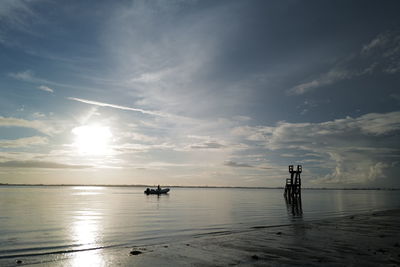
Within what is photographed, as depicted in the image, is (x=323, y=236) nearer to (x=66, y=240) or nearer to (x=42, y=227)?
(x=66, y=240)

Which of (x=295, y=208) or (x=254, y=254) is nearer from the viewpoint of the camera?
(x=254, y=254)

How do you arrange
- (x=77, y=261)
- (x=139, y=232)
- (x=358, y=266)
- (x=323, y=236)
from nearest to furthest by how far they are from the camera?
1. (x=358, y=266)
2. (x=77, y=261)
3. (x=323, y=236)
4. (x=139, y=232)

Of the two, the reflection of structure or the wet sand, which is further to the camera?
the reflection of structure

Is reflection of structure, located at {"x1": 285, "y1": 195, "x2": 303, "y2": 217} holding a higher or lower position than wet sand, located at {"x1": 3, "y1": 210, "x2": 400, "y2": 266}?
lower

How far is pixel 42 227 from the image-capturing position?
2402 centimetres

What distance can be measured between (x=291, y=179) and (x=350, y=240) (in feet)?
155

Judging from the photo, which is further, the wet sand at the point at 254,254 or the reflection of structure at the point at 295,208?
the reflection of structure at the point at 295,208

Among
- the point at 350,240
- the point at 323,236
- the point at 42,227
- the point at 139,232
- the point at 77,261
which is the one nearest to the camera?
the point at 77,261

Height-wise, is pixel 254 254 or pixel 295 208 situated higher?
pixel 254 254

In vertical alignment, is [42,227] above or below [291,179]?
below

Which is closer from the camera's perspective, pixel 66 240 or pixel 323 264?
pixel 323 264

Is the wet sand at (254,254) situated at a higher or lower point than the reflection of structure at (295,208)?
higher

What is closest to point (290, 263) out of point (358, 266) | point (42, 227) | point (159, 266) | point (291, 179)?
point (358, 266)

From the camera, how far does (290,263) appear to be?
36.5ft
